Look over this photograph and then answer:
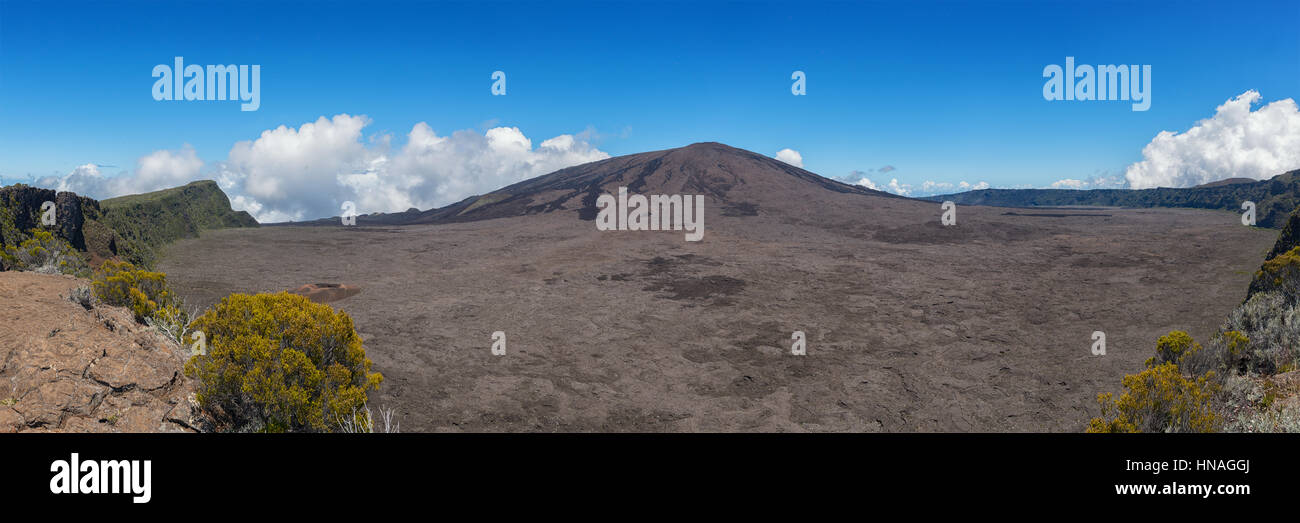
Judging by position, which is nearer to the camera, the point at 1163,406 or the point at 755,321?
the point at 1163,406

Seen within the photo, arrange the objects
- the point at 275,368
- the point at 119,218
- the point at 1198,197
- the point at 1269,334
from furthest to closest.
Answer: the point at 1198,197 < the point at 119,218 < the point at 1269,334 < the point at 275,368

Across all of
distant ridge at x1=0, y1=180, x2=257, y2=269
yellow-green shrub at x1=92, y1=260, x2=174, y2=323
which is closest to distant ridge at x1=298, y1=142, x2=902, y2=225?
distant ridge at x1=0, y1=180, x2=257, y2=269

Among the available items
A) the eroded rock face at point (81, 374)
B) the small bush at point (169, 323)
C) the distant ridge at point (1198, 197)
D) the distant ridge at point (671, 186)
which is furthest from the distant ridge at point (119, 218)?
the distant ridge at point (1198, 197)

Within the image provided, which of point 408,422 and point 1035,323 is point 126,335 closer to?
point 408,422

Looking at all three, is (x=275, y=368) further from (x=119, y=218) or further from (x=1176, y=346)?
(x=119, y=218)

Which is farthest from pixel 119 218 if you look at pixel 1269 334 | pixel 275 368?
pixel 1269 334

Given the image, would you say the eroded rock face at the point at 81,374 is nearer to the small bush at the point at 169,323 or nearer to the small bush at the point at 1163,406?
the small bush at the point at 169,323

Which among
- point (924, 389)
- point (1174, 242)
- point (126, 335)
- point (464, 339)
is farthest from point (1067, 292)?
point (126, 335)

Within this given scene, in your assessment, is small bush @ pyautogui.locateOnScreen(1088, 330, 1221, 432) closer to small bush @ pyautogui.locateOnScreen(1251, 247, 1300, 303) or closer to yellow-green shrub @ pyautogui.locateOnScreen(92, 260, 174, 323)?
small bush @ pyautogui.locateOnScreen(1251, 247, 1300, 303)
